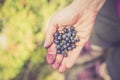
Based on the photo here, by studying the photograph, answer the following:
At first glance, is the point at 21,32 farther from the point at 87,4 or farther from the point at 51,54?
the point at 87,4

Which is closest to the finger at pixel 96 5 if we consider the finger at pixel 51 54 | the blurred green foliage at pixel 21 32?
the blurred green foliage at pixel 21 32

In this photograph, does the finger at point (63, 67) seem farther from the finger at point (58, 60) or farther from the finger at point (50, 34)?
the finger at point (50, 34)

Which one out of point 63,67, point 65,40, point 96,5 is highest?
point 96,5

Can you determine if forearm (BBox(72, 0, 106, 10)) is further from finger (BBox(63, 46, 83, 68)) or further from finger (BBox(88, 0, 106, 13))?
finger (BBox(63, 46, 83, 68))

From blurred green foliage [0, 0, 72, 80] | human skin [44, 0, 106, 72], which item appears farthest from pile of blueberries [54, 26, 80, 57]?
blurred green foliage [0, 0, 72, 80]

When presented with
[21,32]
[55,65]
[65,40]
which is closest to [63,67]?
[55,65]

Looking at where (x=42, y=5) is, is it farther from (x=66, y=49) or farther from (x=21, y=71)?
(x=21, y=71)

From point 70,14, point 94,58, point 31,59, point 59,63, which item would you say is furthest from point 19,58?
point 94,58
